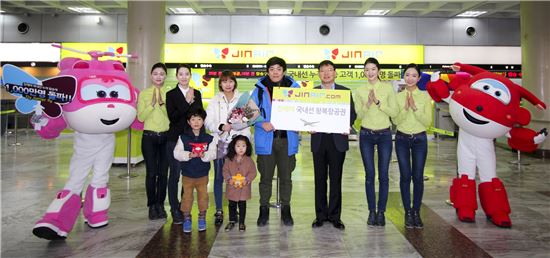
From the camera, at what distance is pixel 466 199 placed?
3822 millimetres

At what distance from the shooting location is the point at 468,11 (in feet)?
39.8

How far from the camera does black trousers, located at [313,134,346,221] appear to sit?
11.6 ft

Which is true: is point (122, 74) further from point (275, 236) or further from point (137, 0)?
point (137, 0)

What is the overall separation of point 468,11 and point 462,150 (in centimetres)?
1018

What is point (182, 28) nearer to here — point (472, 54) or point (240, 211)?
point (472, 54)

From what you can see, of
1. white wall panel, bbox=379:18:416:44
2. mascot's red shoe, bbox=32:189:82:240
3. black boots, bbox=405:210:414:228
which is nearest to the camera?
mascot's red shoe, bbox=32:189:82:240

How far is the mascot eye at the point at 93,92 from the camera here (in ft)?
11.0

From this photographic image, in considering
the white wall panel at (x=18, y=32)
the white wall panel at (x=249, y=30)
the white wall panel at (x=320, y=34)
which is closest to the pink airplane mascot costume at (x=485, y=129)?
the white wall panel at (x=320, y=34)

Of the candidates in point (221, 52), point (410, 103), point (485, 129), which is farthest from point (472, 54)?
point (410, 103)

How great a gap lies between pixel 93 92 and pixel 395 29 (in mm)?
11387

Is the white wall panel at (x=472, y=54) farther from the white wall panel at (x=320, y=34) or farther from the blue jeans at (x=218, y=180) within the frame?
the blue jeans at (x=218, y=180)

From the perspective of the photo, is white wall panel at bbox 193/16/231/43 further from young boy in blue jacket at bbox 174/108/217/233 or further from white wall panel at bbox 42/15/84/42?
young boy in blue jacket at bbox 174/108/217/233

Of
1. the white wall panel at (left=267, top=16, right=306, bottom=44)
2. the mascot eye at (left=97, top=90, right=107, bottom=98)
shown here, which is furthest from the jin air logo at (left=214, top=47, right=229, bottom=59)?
the mascot eye at (left=97, top=90, right=107, bottom=98)

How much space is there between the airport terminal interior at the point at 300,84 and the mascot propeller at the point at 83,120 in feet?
0.59
